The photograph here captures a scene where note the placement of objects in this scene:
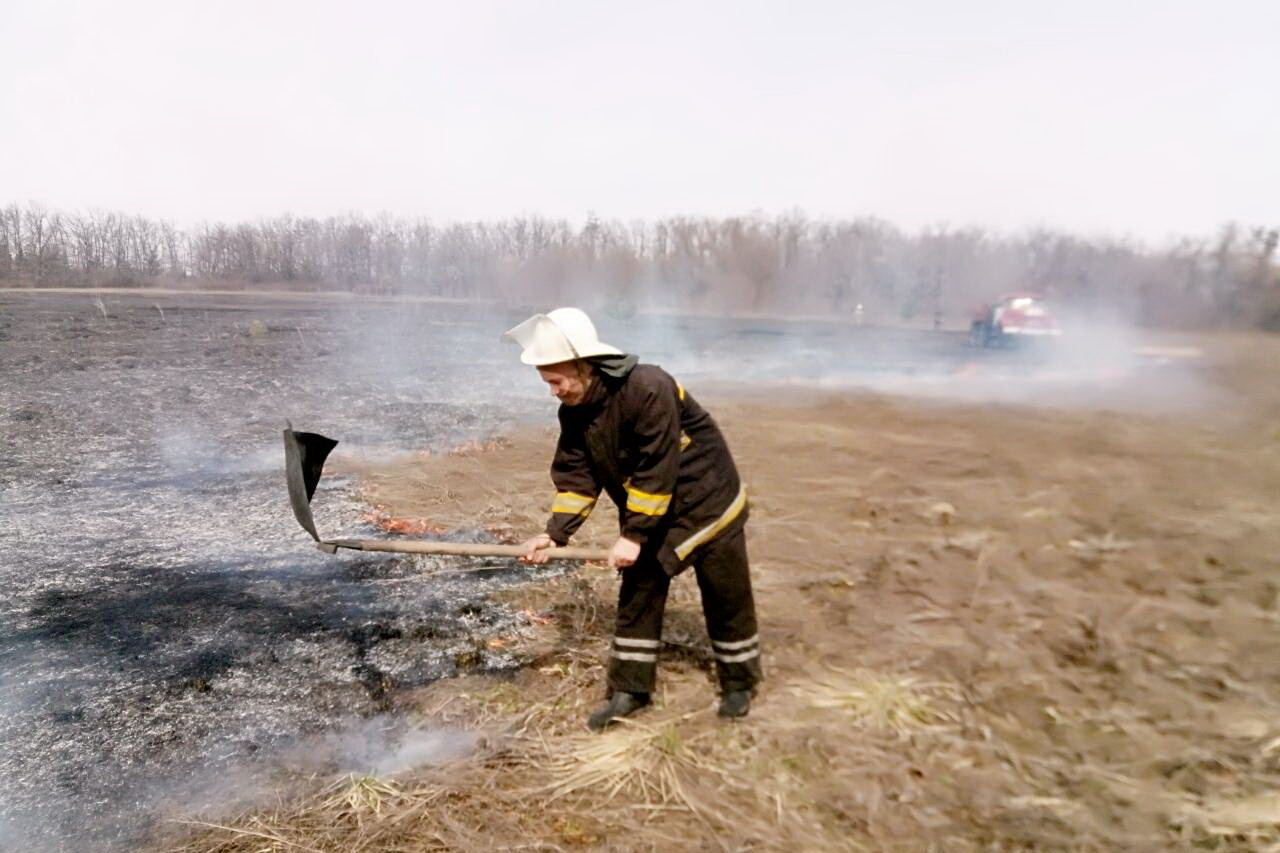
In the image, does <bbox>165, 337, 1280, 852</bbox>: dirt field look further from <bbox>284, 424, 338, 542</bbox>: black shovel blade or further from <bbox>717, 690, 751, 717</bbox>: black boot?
<bbox>284, 424, 338, 542</bbox>: black shovel blade

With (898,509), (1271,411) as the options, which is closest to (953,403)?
(1271,411)

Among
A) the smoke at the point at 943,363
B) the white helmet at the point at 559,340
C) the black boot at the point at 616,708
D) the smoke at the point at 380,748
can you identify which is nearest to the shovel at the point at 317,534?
the black boot at the point at 616,708

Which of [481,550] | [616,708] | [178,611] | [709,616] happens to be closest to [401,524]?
[178,611]

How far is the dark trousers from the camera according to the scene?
9.76ft

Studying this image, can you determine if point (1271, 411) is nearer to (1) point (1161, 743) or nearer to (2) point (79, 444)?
(1) point (1161, 743)

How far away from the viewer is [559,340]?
2.63 meters

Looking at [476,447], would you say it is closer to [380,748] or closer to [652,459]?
[380,748]

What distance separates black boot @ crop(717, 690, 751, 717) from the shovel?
74 centimetres

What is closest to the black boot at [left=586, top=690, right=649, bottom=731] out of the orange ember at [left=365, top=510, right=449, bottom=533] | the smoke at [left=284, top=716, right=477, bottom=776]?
the smoke at [left=284, top=716, right=477, bottom=776]

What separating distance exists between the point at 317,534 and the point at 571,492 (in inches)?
49.2

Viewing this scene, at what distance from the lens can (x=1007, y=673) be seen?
3.17 meters

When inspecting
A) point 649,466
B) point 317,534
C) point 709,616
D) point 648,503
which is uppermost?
point 649,466

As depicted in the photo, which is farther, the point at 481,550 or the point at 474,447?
the point at 474,447

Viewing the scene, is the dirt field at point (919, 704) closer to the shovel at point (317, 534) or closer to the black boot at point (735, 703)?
the black boot at point (735, 703)
